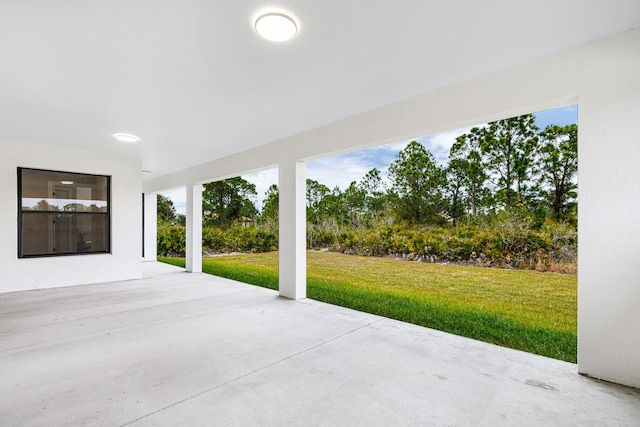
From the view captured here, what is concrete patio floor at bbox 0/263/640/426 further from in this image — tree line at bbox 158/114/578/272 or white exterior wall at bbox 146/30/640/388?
tree line at bbox 158/114/578/272

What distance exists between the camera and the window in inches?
214

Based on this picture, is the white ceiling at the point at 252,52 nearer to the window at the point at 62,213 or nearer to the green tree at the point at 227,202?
the window at the point at 62,213

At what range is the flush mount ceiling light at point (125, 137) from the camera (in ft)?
15.6

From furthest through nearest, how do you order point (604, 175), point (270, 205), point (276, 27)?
point (270, 205)
point (604, 175)
point (276, 27)

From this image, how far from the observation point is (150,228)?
32.0 feet

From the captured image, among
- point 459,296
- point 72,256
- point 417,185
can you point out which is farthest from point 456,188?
point 72,256

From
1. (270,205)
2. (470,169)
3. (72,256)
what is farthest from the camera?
(270,205)

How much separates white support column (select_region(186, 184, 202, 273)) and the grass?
2.16ft

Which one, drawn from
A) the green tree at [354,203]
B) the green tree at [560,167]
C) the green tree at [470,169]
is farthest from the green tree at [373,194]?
the green tree at [560,167]

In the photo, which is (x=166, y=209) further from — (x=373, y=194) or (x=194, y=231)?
(x=373, y=194)

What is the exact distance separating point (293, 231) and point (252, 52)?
9.33 feet

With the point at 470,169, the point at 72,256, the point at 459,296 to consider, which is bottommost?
the point at 459,296

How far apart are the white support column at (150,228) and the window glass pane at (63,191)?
139 inches

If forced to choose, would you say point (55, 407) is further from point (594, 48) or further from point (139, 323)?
point (594, 48)
